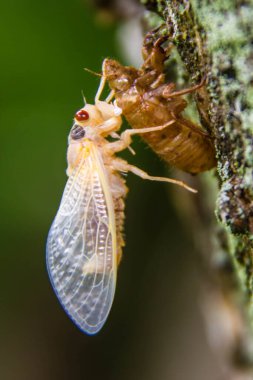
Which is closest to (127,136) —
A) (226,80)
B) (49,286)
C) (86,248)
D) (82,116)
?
(82,116)

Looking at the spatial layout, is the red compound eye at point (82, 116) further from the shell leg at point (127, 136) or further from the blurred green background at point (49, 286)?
the blurred green background at point (49, 286)

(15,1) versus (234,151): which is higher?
(15,1)

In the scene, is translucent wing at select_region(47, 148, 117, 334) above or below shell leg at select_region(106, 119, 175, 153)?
below

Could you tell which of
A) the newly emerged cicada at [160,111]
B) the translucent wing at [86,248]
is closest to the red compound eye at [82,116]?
the translucent wing at [86,248]

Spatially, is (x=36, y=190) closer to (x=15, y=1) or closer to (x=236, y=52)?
(x=15, y=1)

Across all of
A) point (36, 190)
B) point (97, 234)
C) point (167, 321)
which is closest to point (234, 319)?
point (97, 234)

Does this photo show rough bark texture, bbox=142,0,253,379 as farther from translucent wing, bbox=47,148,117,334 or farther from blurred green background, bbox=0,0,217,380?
blurred green background, bbox=0,0,217,380

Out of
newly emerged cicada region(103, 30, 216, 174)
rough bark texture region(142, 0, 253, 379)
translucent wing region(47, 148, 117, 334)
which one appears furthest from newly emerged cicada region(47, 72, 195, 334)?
rough bark texture region(142, 0, 253, 379)
